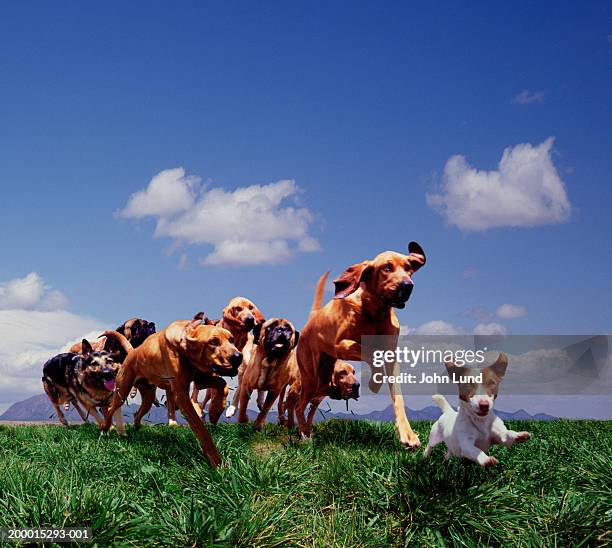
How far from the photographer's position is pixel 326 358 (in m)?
7.13

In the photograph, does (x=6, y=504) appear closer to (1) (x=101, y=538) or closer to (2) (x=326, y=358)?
(1) (x=101, y=538)

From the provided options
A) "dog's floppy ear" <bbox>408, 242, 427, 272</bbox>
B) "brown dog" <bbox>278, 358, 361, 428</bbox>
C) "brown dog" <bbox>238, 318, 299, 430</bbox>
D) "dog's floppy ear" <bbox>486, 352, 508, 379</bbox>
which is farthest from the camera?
"brown dog" <bbox>238, 318, 299, 430</bbox>

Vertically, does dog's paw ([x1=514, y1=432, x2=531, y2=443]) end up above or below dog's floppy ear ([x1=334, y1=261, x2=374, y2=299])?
below

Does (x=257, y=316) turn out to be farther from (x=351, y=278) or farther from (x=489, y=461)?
(x=489, y=461)

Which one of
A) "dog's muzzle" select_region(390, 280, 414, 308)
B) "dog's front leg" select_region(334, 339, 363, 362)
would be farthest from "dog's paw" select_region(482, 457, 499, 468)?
"dog's front leg" select_region(334, 339, 363, 362)

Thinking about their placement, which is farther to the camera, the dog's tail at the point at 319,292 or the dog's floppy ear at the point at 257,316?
the dog's floppy ear at the point at 257,316

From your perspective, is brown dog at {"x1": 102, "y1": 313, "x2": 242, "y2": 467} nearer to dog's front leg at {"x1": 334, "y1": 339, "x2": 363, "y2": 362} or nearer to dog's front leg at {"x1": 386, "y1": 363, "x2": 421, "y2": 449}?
dog's front leg at {"x1": 334, "y1": 339, "x2": 363, "y2": 362}

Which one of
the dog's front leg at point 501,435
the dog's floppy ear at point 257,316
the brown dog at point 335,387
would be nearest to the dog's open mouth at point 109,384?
the dog's floppy ear at point 257,316

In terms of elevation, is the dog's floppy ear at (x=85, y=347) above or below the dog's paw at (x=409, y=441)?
above

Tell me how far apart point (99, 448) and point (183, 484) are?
229 centimetres

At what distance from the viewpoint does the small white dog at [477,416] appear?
4.37 metres

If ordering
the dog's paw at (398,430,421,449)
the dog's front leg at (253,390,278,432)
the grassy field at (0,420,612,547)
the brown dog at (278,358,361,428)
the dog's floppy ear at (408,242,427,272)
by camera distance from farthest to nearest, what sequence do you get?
the dog's front leg at (253,390,278,432), the brown dog at (278,358,361,428), the dog's floppy ear at (408,242,427,272), the dog's paw at (398,430,421,449), the grassy field at (0,420,612,547)

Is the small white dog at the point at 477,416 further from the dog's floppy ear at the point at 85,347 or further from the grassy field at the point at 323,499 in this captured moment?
the dog's floppy ear at the point at 85,347

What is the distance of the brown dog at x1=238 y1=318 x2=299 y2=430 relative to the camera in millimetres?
8148
